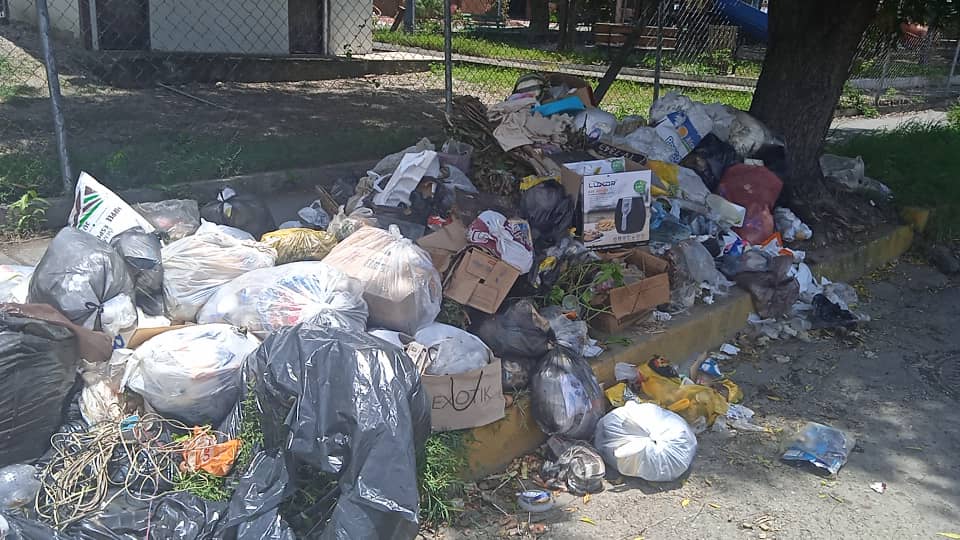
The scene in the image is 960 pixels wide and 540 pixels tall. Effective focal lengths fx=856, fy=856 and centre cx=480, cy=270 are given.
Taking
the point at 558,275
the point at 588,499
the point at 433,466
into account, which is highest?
the point at 558,275

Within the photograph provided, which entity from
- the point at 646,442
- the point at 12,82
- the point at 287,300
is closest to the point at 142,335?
the point at 287,300

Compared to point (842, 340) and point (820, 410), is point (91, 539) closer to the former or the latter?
point (820, 410)

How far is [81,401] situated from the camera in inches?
123

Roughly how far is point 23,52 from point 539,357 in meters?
8.55

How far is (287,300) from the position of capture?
3436 mm

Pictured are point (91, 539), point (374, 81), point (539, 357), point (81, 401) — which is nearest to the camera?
point (91, 539)

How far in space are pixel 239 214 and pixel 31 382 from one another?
5.97 feet

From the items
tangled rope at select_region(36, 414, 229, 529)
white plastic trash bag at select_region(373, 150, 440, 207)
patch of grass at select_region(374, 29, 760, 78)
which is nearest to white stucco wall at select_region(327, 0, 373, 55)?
patch of grass at select_region(374, 29, 760, 78)

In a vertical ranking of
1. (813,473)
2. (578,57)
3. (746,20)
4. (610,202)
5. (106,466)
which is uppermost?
(746,20)

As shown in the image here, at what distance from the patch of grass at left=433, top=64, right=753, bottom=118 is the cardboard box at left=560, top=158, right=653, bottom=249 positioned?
15.4ft

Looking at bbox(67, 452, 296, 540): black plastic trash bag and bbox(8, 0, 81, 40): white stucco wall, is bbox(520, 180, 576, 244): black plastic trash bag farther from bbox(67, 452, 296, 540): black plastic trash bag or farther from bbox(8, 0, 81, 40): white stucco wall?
bbox(8, 0, 81, 40): white stucco wall

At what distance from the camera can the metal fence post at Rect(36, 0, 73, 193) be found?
457 centimetres

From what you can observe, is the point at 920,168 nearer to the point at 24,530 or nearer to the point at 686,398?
the point at 686,398

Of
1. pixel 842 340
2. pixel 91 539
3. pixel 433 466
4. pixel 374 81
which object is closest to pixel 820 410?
pixel 842 340
